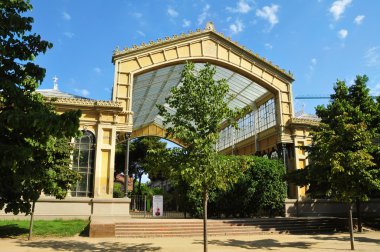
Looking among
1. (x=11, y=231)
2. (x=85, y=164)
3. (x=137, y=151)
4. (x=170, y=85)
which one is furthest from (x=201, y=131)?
(x=137, y=151)

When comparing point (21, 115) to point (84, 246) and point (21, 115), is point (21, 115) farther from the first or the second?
point (84, 246)

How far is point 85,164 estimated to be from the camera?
23.7 meters

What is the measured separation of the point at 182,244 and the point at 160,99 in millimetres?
24239

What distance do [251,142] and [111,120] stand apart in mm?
15458

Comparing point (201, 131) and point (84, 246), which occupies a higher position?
point (201, 131)

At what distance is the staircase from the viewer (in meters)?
18.1

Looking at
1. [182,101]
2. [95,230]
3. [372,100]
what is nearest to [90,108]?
[95,230]

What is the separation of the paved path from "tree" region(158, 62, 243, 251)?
323 cm

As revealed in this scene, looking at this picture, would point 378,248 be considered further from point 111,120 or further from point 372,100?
point 111,120

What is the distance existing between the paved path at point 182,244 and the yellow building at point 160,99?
21.2 feet

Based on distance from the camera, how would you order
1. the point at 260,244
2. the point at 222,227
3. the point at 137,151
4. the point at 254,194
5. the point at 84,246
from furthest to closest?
the point at 137,151 < the point at 254,194 < the point at 222,227 < the point at 260,244 < the point at 84,246

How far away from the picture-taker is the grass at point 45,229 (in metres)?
17.1

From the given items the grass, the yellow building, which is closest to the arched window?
the yellow building

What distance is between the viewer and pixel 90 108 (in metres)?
24.0
